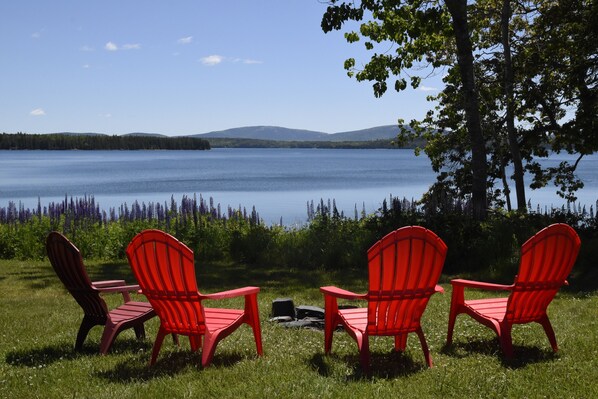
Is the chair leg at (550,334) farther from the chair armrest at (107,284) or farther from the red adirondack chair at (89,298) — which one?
the chair armrest at (107,284)

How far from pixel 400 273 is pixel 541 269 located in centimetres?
129

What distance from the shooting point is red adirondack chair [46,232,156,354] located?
6590 millimetres

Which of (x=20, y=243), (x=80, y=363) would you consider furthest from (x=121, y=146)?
(x=80, y=363)

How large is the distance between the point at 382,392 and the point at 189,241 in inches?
422

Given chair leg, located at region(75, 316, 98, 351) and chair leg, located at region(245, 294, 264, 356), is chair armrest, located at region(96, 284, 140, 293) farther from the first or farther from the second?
chair leg, located at region(245, 294, 264, 356)

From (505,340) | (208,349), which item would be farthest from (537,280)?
(208,349)

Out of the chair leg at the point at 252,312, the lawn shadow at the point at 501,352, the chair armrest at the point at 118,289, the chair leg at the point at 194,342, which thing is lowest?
the lawn shadow at the point at 501,352

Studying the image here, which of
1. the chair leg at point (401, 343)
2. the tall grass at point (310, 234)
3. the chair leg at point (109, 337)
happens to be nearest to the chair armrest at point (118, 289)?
the chair leg at point (109, 337)

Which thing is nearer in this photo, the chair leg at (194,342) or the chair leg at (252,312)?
the chair leg at (252,312)

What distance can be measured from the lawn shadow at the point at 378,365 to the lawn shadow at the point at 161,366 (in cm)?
73

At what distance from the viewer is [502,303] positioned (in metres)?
7.00

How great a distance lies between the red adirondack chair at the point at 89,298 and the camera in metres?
6.59

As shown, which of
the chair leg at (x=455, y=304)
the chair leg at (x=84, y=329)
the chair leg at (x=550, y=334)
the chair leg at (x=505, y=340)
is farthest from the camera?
the chair leg at (x=84, y=329)

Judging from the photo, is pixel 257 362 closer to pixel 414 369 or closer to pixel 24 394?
pixel 414 369
